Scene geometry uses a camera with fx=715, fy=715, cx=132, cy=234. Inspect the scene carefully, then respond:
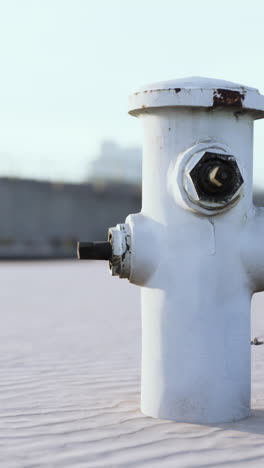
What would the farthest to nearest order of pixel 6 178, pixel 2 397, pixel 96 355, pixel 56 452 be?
pixel 6 178, pixel 96 355, pixel 2 397, pixel 56 452

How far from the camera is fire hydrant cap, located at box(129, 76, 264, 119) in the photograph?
11.7ft

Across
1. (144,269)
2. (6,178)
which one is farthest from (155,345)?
(6,178)

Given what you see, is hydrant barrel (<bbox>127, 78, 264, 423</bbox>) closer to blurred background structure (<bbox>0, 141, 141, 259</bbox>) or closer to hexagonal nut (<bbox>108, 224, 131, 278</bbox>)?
hexagonal nut (<bbox>108, 224, 131, 278</bbox>)

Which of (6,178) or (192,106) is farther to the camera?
(6,178)

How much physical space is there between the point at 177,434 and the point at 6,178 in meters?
24.9

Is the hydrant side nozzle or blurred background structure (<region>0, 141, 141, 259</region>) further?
blurred background structure (<region>0, 141, 141, 259</region>)

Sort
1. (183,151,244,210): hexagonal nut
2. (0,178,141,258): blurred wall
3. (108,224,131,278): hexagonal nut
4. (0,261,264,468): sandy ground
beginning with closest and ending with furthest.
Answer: (0,261,264,468): sandy ground, (183,151,244,210): hexagonal nut, (108,224,131,278): hexagonal nut, (0,178,141,258): blurred wall

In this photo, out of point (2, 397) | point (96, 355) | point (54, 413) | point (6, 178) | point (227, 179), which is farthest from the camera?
point (6, 178)

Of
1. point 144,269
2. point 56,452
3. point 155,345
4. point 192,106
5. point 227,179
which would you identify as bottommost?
point 56,452

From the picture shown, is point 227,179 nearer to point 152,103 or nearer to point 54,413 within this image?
point 152,103

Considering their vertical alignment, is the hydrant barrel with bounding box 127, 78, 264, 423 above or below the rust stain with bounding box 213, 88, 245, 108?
below

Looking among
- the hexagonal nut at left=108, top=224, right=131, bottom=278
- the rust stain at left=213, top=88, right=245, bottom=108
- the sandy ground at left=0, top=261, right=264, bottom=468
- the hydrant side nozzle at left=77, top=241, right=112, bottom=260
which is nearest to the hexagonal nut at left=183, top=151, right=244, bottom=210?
the rust stain at left=213, top=88, right=245, bottom=108

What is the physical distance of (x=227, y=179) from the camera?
3.57 meters

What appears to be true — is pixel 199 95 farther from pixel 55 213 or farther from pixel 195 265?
pixel 55 213
